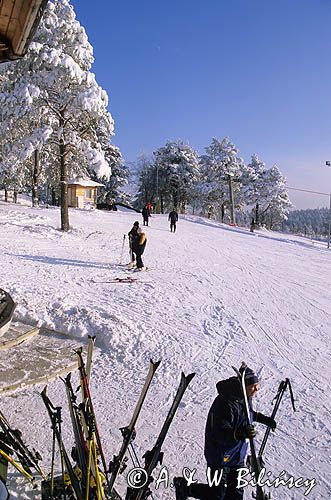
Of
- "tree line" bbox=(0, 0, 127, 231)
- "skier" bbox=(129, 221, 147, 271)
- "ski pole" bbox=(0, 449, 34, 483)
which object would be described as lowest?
"ski pole" bbox=(0, 449, 34, 483)

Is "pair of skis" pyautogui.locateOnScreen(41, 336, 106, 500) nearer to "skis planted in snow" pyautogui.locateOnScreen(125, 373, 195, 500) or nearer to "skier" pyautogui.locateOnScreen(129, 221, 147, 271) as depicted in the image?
"skis planted in snow" pyautogui.locateOnScreen(125, 373, 195, 500)

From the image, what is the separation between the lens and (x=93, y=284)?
1166 cm

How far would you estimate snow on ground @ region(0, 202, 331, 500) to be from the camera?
4.94m

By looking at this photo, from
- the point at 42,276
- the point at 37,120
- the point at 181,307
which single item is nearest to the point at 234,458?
the point at 181,307

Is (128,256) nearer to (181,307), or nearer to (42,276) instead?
(42,276)

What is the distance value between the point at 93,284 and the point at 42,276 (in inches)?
67.5

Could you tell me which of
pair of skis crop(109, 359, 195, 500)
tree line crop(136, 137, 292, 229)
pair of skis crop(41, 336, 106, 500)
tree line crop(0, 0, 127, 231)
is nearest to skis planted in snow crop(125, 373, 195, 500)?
pair of skis crop(109, 359, 195, 500)

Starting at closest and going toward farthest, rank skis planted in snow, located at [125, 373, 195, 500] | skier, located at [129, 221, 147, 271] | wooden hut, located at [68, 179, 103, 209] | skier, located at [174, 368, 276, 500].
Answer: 1. skis planted in snow, located at [125, 373, 195, 500]
2. skier, located at [174, 368, 276, 500]
3. skier, located at [129, 221, 147, 271]
4. wooden hut, located at [68, 179, 103, 209]

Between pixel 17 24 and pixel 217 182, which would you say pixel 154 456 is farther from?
pixel 217 182

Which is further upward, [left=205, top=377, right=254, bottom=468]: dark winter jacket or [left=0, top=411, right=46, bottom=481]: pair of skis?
[left=205, top=377, right=254, bottom=468]: dark winter jacket

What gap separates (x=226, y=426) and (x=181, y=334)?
5113mm

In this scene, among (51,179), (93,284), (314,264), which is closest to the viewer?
(93,284)

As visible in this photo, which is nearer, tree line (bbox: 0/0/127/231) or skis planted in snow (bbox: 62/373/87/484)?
skis planted in snow (bbox: 62/373/87/484)

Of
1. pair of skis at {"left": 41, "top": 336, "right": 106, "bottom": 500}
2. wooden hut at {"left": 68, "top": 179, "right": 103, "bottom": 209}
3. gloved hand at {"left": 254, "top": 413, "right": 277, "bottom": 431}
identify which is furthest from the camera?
wooden hut at {"left": 68, "top": 179, "right": 103, "bottom": 209}
